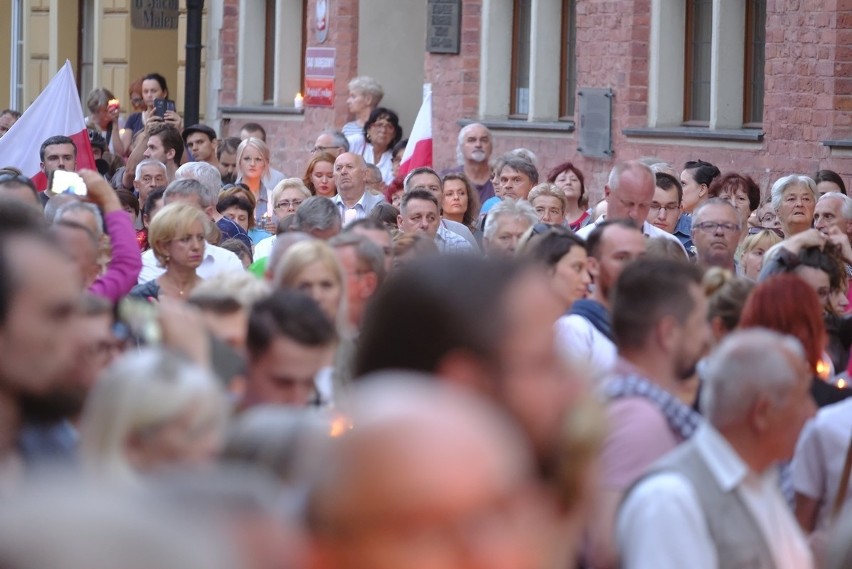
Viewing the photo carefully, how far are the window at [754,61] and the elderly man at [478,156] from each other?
3.07 metres

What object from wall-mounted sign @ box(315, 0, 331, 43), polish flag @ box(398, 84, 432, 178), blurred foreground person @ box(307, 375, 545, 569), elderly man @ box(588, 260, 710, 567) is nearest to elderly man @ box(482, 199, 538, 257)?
elderly man @ box(588, 260, 710, 567)

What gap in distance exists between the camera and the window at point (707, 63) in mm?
15117

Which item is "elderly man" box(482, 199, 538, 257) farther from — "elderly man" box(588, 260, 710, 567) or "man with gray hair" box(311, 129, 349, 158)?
"man with gray hair" box(311, 129, 349, 158)

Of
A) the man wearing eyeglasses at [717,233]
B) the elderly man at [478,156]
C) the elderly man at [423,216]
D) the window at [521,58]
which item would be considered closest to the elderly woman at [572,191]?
the elderly man at [478,156]

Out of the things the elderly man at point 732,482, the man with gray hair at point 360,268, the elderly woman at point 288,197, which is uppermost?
the elderly woman at point 288,197

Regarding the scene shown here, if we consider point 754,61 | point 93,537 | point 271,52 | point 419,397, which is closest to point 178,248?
point 419,397

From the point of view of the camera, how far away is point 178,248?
7.64 metres

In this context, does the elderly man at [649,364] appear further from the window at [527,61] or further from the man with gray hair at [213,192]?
the window at [527,61]

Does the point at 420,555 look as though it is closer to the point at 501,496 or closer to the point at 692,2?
the point at 501,496

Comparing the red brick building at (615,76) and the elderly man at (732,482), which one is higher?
the red brick building at (615,76)

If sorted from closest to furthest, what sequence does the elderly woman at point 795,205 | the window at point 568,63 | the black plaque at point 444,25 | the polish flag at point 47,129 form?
the elderly woman at point 795,205
the polish flag at point 47,129
the window at point 568,63
the black plaque at point 444,25

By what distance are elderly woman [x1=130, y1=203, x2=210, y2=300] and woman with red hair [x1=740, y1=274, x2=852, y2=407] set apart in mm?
2795

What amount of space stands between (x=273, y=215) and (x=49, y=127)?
8.70ft

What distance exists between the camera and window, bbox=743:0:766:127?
49.4 feet
